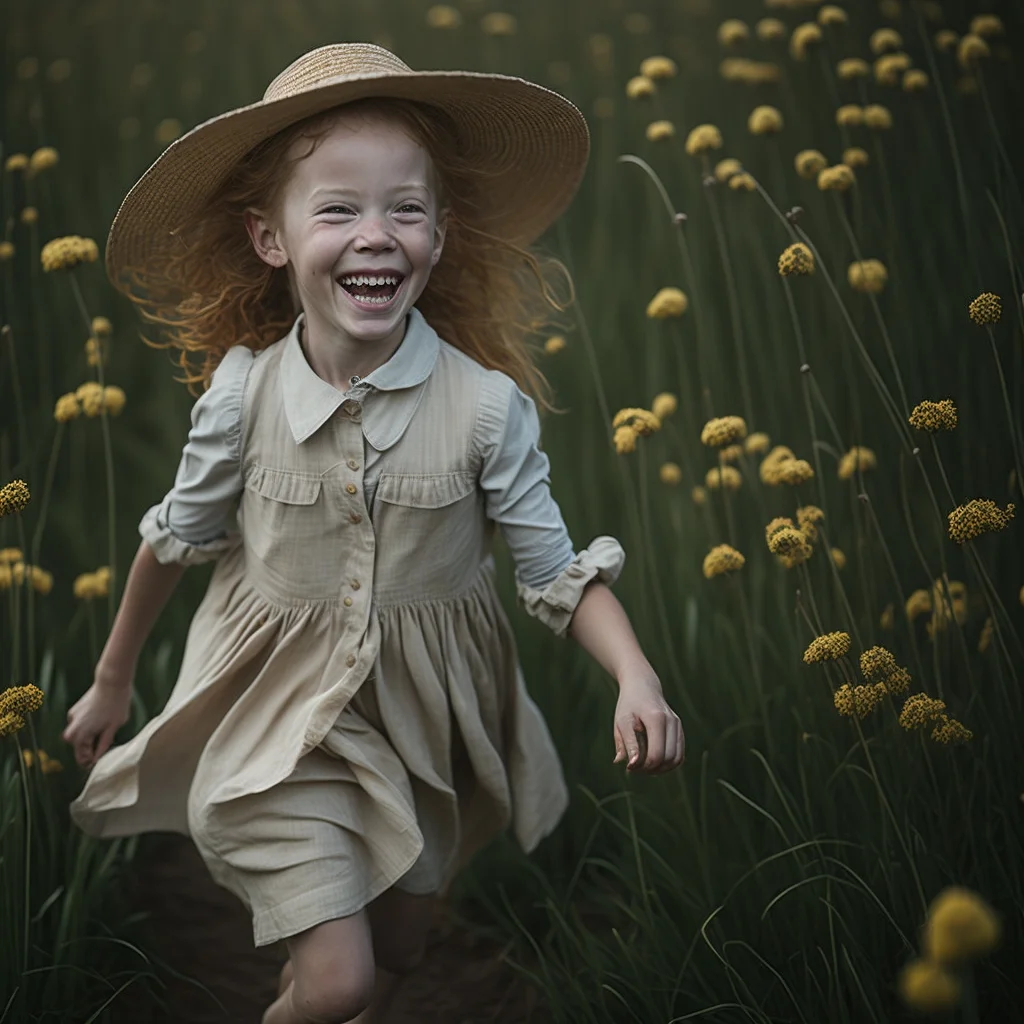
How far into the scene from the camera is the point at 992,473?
7.85ft

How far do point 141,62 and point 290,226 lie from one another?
126 inches

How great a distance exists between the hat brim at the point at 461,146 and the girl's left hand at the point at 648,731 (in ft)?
2.85

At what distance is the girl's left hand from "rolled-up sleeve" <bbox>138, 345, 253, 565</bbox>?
2.22ft

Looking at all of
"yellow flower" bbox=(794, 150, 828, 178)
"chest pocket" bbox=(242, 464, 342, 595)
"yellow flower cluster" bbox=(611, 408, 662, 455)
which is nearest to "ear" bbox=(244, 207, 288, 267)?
"chest pocket" bbox=(242, 464, 342, 595)

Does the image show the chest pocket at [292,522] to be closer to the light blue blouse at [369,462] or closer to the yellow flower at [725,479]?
the light blue blouse at [369,462]

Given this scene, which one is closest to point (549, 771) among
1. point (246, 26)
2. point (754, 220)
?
point (754, 220)

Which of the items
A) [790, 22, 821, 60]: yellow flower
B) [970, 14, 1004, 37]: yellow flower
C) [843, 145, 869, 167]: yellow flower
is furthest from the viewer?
[790, 22, 821, 60]: yellow flower

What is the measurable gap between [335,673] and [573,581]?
378mm

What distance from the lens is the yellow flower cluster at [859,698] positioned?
1.75 m

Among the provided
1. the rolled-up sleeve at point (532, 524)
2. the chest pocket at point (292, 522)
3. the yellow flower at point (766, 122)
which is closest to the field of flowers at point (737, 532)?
the yellow flower at point (766, 122)

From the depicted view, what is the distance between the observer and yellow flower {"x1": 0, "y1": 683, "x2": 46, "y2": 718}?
1.81 meters

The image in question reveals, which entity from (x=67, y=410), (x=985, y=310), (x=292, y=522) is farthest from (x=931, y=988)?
(x=67, y=410)

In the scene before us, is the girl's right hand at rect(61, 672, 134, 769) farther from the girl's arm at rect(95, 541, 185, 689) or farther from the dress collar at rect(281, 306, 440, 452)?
the dress collar at rect(281, 306, 440, 452)

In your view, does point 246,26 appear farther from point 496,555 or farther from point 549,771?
point 549,771
